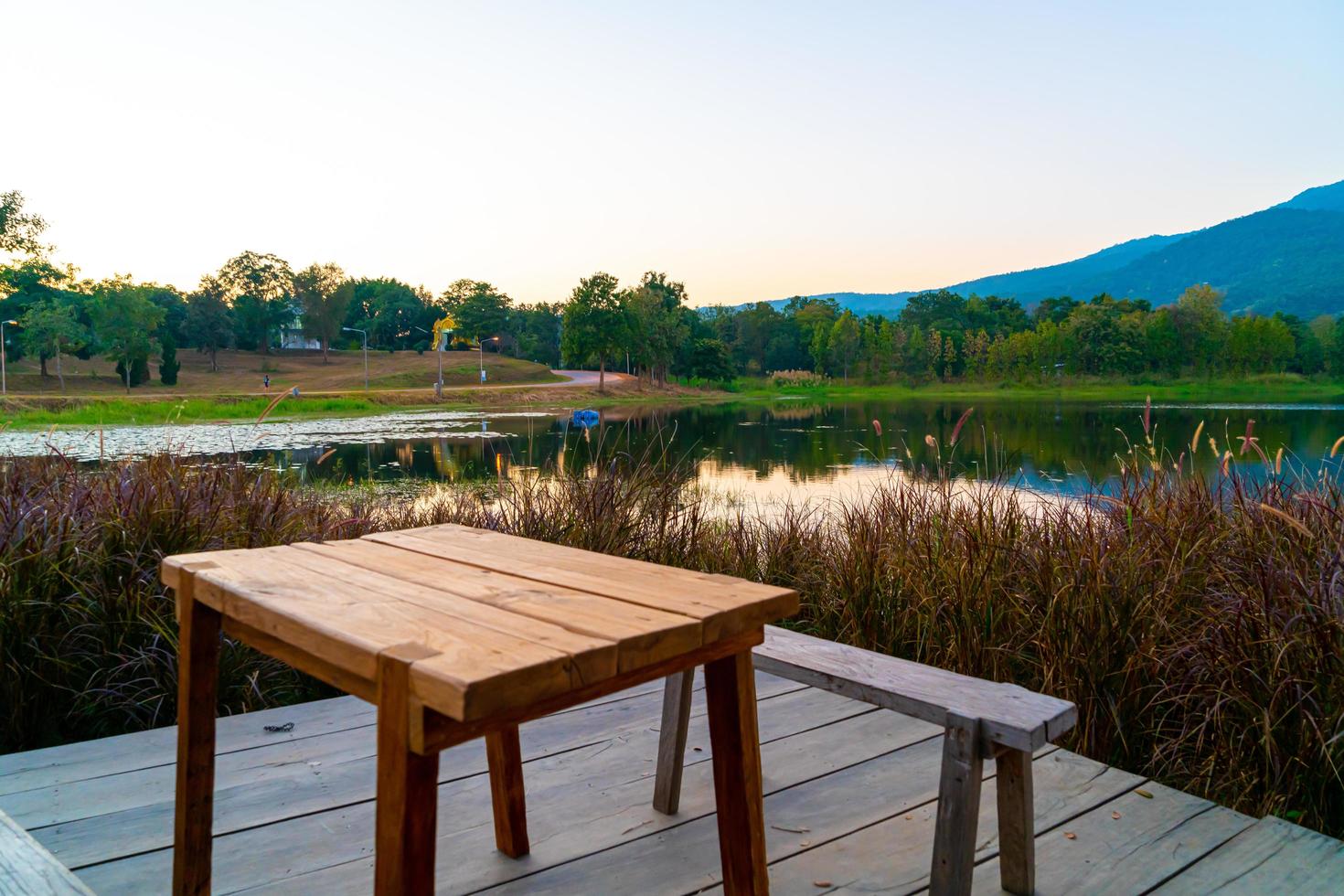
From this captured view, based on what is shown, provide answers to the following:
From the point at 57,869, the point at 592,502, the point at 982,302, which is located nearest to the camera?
the point at 57,869

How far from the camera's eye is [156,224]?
1869 centimetres

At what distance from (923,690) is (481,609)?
0.82 meters

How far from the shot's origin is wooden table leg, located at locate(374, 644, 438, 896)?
0.73 m

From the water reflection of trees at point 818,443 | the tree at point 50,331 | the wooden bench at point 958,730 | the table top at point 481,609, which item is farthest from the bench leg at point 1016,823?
the tree at point 50,331

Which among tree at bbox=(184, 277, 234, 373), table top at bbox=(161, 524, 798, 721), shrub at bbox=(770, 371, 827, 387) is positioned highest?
tree at bbox=(184, 277, 234, 373)

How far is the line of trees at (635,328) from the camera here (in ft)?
125

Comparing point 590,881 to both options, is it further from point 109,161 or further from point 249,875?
point 109,161

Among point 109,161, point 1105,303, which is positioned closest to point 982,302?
point 1105,303

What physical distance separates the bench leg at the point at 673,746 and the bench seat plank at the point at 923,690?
165mm

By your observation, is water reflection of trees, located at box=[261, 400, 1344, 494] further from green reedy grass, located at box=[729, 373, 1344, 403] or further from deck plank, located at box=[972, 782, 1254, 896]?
green reedy grass, located at box=[729, 373, 1344, 403]

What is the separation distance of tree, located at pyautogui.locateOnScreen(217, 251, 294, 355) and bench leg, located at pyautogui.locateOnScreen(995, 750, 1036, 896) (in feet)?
182

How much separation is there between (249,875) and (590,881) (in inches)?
23.2

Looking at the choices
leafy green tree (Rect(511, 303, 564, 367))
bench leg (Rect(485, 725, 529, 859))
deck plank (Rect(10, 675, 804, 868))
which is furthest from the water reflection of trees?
leafy green tree (Rect(511, 303, 564, 367))

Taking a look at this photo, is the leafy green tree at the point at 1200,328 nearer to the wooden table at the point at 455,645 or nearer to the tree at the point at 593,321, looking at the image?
the tree at the point at 593,321
